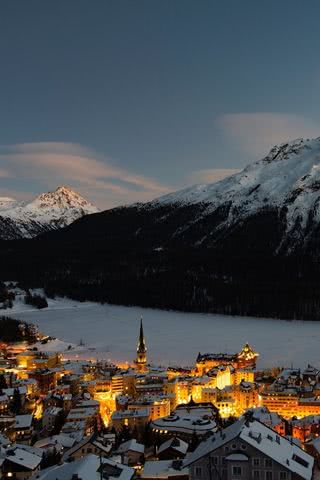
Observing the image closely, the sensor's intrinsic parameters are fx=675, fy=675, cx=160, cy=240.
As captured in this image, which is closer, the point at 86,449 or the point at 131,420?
the point at 86,449

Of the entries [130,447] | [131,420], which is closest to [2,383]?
[131,420]

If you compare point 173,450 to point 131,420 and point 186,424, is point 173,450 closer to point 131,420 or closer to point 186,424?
point 186,424

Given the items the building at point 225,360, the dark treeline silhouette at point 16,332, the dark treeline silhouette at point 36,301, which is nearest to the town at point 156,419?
the building at point 225,360

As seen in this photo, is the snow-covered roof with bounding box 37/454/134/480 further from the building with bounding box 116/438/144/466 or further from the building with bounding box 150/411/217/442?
the building with bounding box 150/411/217/442

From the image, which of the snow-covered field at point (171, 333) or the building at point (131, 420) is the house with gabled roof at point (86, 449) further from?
the snow-covered field at point (171, 333)

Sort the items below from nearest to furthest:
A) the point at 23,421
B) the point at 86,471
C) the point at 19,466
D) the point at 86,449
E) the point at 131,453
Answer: the point at 86,471 < the point at 19,466 < the point at 131,453 < the point at 86,449 < the point at 23,421

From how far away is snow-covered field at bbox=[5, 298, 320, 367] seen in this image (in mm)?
77250

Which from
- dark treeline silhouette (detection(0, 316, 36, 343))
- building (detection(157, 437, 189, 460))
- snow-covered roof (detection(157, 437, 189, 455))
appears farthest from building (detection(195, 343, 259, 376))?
dark treeline silhouette (detection(0, 316, 36, 343))

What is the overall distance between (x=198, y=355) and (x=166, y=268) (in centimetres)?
11419

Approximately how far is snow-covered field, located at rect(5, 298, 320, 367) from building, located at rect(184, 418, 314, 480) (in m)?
43.0

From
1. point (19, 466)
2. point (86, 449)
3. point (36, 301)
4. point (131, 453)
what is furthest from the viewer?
point (36, 301)

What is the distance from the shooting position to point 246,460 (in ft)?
88.4

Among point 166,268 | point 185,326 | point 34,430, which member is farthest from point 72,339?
point 166,268

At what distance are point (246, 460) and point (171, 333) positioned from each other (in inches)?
2725
